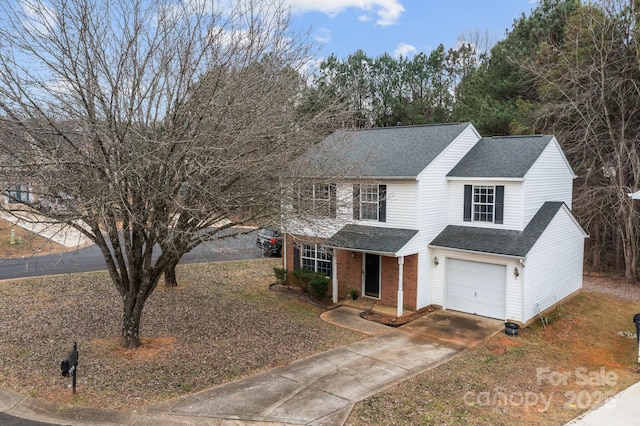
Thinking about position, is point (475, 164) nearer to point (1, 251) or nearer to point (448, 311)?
point (448, 311)

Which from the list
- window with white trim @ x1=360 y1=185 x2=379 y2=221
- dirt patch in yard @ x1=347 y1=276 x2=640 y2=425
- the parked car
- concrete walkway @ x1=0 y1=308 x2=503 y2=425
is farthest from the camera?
the parked car

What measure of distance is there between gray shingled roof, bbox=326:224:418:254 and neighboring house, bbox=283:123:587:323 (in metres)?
0.04

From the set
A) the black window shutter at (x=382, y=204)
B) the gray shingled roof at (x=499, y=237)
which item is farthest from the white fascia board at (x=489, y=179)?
the black window shutter at (x=382, y=204)

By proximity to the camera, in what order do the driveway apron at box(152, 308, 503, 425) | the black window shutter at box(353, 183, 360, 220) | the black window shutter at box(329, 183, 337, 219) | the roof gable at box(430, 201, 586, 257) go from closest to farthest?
the driveway apron at box(152, 308, 503, 425), the black window shutter at box(329, 183, 337, 219), the roof gable at box(430, 201, 586, 257), the black window shutter at box(353, 183, 360, 220)

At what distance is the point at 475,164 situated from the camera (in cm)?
1611

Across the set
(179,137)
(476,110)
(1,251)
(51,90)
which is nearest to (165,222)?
(179,137)

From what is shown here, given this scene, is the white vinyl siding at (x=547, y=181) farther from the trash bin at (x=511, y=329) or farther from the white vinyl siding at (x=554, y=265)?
the trash bin at (x=511, y=329)

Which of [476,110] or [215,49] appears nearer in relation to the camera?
[215,49]

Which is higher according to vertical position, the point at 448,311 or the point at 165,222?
the point at 165,222

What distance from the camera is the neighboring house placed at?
14375 millimetres

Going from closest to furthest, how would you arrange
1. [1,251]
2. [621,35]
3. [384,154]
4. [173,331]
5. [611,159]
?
[173,331] → [384,154] → [621,35] → [611,159] → [1,251]

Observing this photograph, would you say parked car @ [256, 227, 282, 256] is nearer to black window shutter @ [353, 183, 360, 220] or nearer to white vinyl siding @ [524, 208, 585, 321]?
black window shutter @ [353, 183, 360, 220]

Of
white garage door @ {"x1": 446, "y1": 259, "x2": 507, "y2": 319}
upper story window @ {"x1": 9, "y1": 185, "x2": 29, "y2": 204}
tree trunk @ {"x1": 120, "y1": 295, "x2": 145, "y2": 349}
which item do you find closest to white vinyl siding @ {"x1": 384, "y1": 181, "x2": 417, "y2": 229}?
white garage door @ {"x1": 446, "y1": 259, "x2": 507, "y2": 319}

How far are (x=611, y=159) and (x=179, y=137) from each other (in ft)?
64.7
